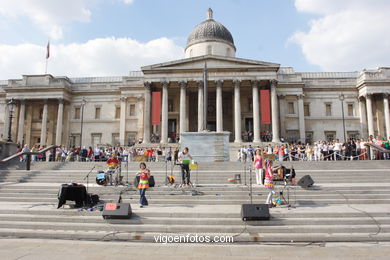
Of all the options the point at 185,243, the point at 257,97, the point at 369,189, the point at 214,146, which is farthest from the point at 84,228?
the point at 257,97

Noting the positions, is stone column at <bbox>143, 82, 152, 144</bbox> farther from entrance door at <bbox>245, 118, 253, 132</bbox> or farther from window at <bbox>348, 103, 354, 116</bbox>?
window at <bbox>348, 103, 354, 116</bbox>

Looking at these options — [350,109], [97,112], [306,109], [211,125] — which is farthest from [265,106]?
[97,112]

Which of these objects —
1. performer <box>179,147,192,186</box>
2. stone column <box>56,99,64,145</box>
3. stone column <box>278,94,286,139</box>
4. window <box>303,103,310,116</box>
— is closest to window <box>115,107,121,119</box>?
stone column <box>56,99,64,145</box>

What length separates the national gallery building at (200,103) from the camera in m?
32.6

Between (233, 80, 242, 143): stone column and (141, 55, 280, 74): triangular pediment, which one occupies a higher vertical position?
(141, 55, 280, 74): triangular pediment

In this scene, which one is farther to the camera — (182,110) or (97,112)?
(97,112)

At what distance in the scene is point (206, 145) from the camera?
63.3 ft

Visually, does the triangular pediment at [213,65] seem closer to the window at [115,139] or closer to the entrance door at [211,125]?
the entrance door at [211,125]

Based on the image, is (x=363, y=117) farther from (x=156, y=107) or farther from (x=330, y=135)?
(x=156, y=107)

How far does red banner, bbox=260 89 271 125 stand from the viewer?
31734 millimetres

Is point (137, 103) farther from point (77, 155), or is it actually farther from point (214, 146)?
→ point (214, 146)

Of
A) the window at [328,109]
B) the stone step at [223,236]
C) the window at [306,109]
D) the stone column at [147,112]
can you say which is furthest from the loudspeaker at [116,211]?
the window at [328,109]

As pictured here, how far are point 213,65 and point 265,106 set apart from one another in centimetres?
759

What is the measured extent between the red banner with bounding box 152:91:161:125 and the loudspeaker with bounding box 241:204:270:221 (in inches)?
983
